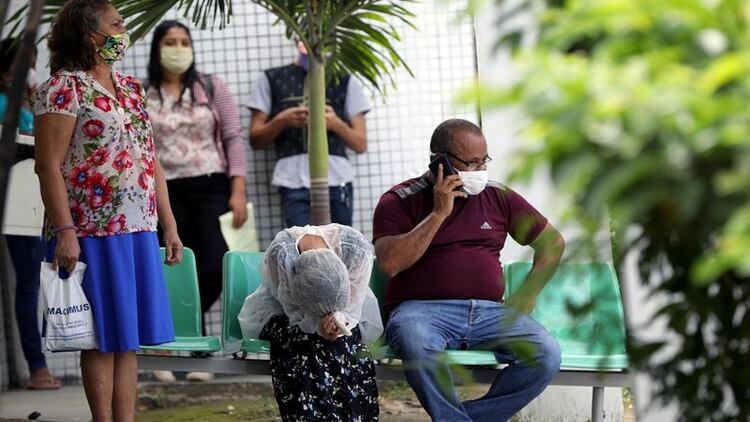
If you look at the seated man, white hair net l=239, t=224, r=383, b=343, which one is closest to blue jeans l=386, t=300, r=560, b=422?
the seated man

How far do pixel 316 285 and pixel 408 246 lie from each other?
404 millimetres

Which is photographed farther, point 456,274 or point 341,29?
point 341,29

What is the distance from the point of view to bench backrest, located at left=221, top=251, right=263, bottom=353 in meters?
5.38

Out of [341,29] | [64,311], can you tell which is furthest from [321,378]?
[341,29]

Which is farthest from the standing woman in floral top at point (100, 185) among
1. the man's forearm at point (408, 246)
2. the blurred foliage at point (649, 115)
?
the blurred foliage at point (649, 115)

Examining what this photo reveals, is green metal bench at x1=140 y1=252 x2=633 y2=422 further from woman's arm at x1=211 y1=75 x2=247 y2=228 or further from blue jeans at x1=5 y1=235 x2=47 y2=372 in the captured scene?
blue jeans at x1=5 y1=235 x2=47 y2=372

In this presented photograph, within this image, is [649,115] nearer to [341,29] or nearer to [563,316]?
[563,316]

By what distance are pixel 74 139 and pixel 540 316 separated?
6.66 ft

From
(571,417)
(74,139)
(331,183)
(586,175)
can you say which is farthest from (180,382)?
(586,175)

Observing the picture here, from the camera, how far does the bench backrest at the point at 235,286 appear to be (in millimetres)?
5379

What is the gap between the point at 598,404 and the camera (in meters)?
5.20

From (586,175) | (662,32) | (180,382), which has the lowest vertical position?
(180,382)

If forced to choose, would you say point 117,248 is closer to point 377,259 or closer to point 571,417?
point 377,259

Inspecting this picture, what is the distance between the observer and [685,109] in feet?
6.02
